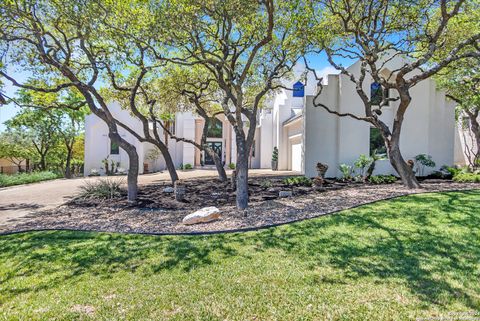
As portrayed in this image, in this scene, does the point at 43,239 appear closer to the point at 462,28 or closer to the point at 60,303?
the point at 60,303

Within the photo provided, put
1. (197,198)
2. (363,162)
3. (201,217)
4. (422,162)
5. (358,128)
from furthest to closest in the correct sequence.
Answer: (358,128)
(422,162)
(363,162)
(197,198)
(201,217)

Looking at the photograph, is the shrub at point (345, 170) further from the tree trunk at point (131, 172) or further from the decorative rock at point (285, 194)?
the tree trunk at point (131, 172)

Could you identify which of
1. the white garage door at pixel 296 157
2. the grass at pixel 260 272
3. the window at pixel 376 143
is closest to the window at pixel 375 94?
the window at pixel 376 143

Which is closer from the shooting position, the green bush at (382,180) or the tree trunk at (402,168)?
the tree trunk at (402,168)

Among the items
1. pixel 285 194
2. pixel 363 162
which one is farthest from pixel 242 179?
pixel 363 162

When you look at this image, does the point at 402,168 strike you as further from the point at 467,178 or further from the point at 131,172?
the point at 131,172

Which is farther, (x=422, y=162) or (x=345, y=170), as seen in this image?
(x=422, y=162)

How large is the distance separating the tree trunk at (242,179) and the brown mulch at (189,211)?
255mm

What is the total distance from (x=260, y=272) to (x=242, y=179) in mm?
4424

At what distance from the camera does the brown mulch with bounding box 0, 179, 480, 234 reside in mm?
7027

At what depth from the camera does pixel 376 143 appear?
15422 mm

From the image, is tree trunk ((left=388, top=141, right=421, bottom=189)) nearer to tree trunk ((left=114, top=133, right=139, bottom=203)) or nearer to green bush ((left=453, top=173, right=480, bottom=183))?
green bush ((left=453, top=173, right=480, bottom=183))

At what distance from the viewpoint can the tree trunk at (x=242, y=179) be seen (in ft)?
27.9

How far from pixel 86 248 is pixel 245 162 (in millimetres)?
4847
